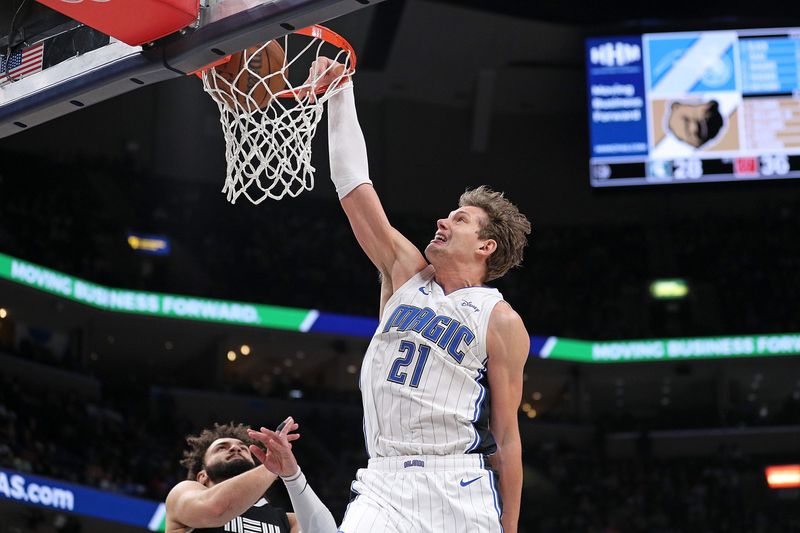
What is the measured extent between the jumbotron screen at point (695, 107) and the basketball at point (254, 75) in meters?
12.2

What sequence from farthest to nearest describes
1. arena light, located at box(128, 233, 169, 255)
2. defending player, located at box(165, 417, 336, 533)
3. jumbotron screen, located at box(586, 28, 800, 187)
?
arena light, located at box(128, 233, 169, 255)
jumbotron screen, located at box(586, 28, 800, 187)
defending player, located at box(165, 417, 336, 533)

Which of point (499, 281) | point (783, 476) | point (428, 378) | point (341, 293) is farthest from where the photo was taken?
point (499, 281)

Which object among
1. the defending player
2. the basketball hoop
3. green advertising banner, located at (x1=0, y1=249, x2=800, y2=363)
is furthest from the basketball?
green advertising banner, located at (x1=0, y1=249, x2=800, y2=363)

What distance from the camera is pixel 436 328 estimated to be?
3.46 m

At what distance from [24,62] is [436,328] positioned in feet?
6.24

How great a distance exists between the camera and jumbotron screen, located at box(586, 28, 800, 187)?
15.7 m

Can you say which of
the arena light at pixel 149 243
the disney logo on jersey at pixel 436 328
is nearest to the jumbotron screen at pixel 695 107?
the arena light at pixel 149 243

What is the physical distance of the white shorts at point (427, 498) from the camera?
3230mm

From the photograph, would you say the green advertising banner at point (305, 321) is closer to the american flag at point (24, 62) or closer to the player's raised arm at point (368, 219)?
the american flag at point (24, 62)

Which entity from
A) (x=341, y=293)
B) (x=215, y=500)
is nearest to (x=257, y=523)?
(x=215, y=500)

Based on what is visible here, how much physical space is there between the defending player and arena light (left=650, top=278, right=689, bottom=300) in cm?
1718

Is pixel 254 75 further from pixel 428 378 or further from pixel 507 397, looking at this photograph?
pixel 507 397

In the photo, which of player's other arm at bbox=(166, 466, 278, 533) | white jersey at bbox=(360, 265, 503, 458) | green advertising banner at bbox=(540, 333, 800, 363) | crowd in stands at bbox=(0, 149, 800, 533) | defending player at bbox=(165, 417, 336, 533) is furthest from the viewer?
green advertising banner at bbox=(540, 333, 800, 363)

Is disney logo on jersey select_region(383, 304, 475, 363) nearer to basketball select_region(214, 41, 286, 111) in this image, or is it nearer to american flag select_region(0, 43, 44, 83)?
basketball select_region(214, 41, 286, 111)
